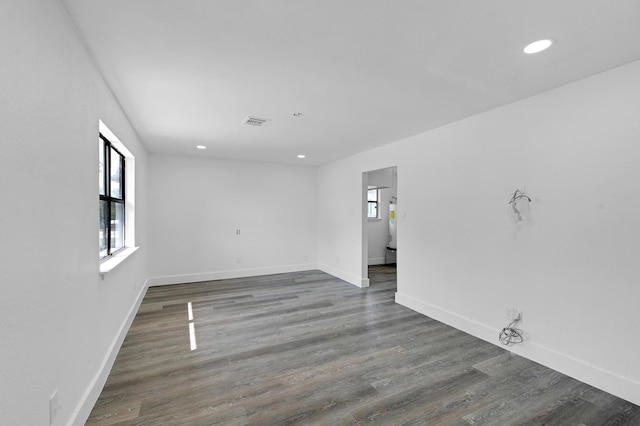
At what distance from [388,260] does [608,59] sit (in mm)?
6146

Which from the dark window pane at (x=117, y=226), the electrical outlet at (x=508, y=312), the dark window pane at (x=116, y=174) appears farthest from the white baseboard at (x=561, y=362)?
the dark window pane at (x=116, y=174)

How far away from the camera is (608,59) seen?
6.64ft

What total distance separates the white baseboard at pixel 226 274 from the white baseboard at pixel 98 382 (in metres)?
2.07

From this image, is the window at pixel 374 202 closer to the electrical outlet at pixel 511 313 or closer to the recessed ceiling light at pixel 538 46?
the electrical outlet at pixel 511 313

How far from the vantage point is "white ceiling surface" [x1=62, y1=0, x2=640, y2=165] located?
154cm

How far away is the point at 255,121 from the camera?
11.1 feet

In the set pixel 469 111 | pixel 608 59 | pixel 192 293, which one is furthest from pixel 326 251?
pixel 608 59

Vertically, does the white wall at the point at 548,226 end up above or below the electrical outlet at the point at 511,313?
above

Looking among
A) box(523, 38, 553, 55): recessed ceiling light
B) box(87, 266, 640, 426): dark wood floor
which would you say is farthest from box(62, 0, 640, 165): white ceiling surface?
box(87, 266, 640, 426): dark wood floor

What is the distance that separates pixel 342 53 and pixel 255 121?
170 centimetres

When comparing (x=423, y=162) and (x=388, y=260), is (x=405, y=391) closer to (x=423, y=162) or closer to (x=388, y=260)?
(x=423, y=162)

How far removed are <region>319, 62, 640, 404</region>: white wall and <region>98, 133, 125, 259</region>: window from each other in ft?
12.0

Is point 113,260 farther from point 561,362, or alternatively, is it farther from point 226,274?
point 561,362

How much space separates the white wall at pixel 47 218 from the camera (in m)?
1.09
